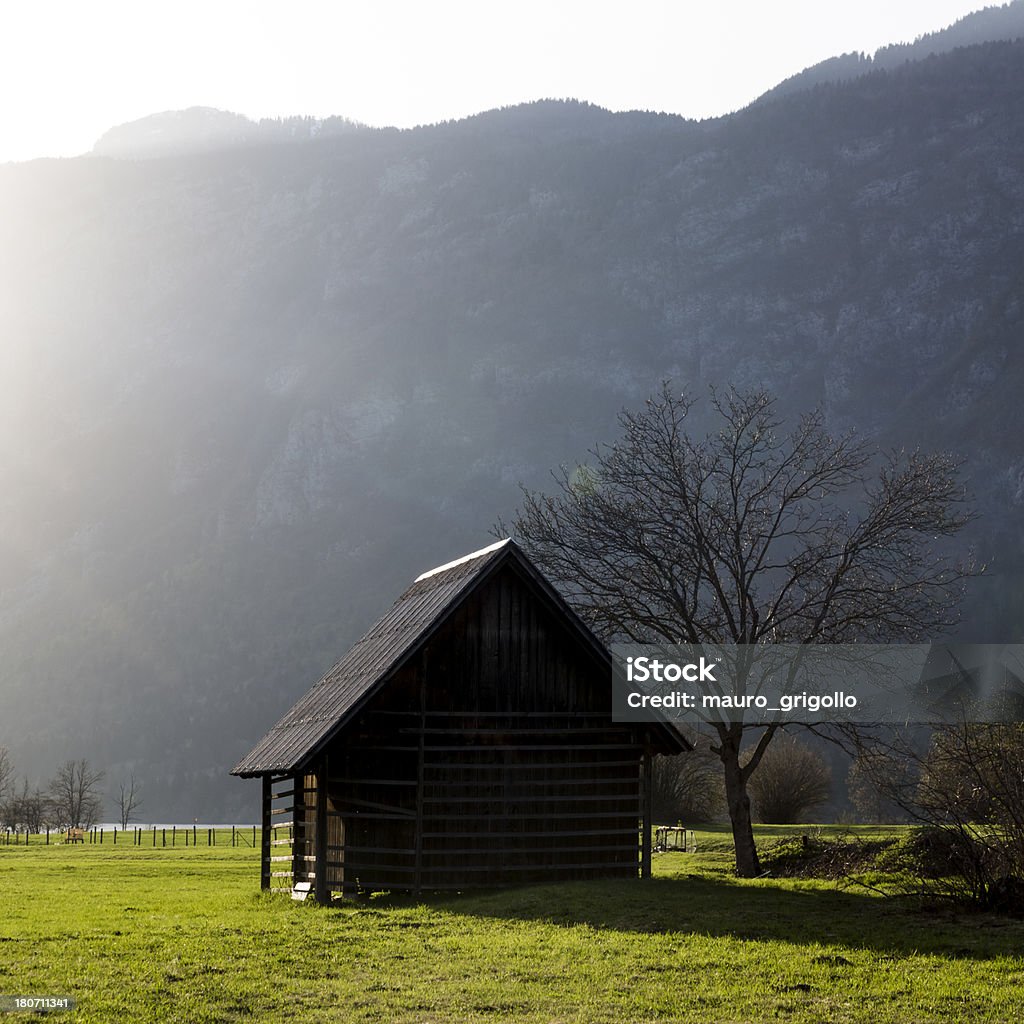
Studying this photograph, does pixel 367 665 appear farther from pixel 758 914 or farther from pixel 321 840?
pixel 758 914

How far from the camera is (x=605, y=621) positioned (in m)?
→ 30.9

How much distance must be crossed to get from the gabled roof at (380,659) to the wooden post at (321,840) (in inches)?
30.1

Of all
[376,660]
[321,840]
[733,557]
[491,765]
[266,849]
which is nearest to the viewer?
[321,840]

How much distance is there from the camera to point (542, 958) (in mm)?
16562

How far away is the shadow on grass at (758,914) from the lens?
16.5m

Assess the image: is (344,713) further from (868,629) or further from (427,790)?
(868,629)

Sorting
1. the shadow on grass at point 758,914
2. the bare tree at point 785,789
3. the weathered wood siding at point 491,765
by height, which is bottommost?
the bare tree at point 785,789

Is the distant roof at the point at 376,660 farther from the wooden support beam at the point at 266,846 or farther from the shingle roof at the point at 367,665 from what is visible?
the wooden support beam at the point at 266,846

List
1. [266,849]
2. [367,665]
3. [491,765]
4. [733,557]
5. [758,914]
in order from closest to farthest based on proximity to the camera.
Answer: [758,914] < [491,765] < [367,665] < [266,849] < [733,557]

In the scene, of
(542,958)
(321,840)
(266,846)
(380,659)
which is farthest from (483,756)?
(542,958)

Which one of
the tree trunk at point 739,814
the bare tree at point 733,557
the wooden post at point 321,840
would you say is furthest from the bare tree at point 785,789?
the wooden post at point 321,840

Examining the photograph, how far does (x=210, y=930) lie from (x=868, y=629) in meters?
16.6

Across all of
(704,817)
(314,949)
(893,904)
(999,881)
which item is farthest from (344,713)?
(704,817)

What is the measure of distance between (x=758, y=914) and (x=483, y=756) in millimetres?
8279
